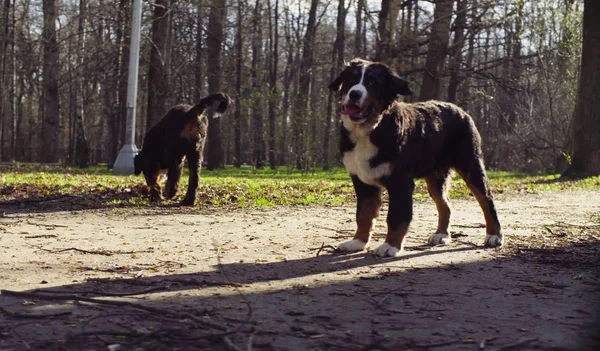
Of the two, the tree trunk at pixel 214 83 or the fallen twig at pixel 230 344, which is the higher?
the tree trunk at pixel 214 83

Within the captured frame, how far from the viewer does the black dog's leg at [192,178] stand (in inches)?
393

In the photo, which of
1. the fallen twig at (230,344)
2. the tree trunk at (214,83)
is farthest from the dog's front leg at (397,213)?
the tree trunk at (214,83)

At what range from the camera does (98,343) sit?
3203 mm

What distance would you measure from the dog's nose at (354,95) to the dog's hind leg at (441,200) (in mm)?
1654

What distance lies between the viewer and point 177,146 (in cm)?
1012

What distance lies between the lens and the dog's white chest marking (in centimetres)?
586

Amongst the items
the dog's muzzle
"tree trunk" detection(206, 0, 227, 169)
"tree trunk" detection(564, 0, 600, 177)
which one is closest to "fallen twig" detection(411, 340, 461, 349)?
the dog's muzzle

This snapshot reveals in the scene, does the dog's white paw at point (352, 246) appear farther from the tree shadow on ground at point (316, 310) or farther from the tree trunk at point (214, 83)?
the tree trunk at point (214, 83)

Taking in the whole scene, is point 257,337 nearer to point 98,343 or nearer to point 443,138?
point 98,343

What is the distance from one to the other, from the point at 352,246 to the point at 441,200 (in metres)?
1.39

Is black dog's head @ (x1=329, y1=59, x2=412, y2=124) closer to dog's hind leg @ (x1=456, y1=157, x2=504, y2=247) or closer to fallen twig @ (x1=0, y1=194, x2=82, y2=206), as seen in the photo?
dog's hind leg @ (x1=456, y1=157, x2=504, y2=247)

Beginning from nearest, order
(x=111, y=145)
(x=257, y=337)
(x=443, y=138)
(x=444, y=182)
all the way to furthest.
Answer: (x=257, y=337) < (x=443, y=138) < (x=444, y=182) < (x=111, y=145)

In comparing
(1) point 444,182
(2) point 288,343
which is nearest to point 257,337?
(2) point 288,343

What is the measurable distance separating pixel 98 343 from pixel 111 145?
31.0m
